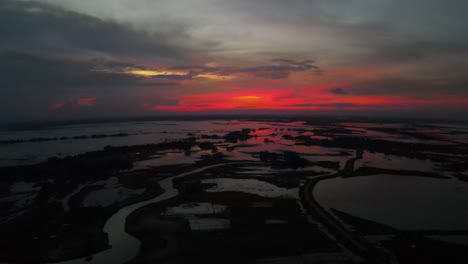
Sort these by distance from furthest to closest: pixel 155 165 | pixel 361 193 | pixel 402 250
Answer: pixel 155 165
pixel 361 193
pixel 402 250

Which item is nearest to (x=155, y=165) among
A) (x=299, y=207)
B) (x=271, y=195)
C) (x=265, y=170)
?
(x=265, y=170)

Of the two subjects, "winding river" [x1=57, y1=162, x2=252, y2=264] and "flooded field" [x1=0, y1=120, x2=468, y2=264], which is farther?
"flooded field" [x1=0, y1=120, x2=468, y2=264]

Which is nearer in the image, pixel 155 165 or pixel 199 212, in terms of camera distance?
pixel 199 212

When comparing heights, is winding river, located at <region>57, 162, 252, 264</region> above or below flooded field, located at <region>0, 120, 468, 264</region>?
below

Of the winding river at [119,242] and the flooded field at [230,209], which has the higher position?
the flooded field at [230,209]

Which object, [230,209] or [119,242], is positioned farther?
[230,209]

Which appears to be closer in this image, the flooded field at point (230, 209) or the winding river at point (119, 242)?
the winding river at point (119, 242)

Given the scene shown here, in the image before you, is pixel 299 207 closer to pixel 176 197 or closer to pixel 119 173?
pixel 176 197

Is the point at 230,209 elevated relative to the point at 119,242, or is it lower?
elevated
